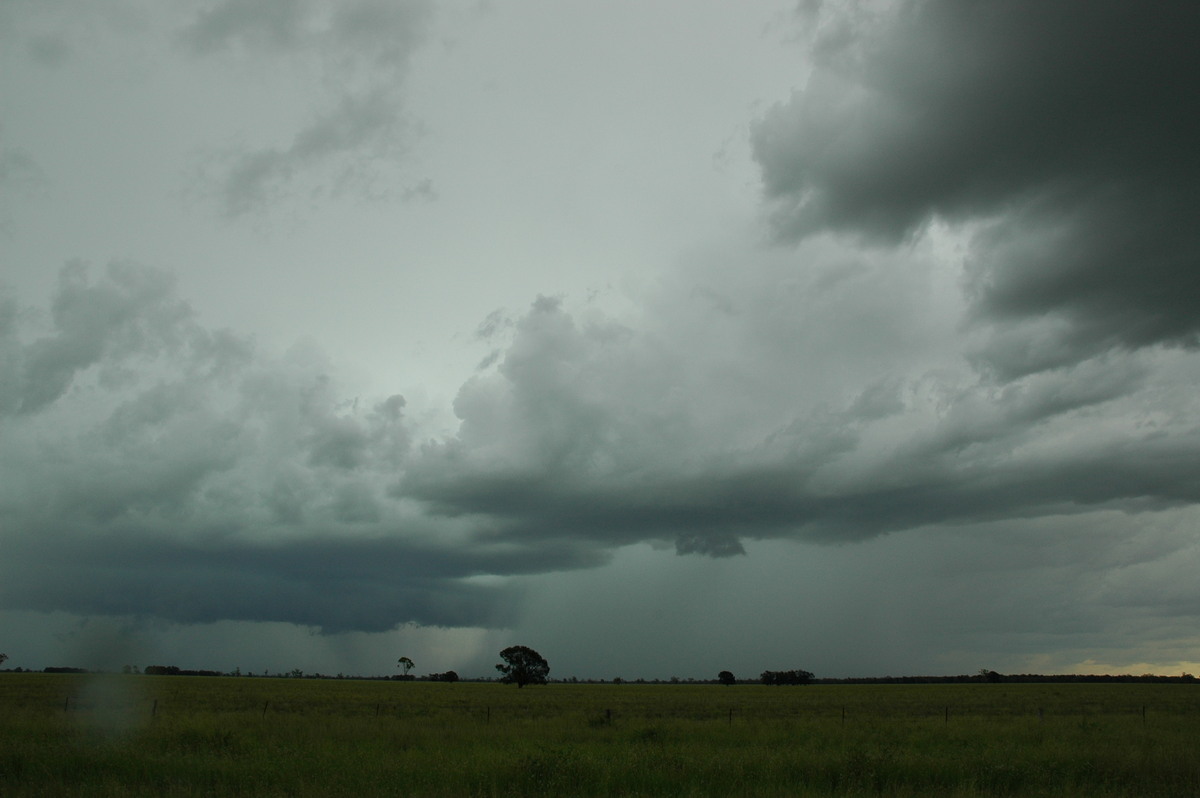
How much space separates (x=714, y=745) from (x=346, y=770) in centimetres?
1359

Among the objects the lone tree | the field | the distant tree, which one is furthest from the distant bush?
the field

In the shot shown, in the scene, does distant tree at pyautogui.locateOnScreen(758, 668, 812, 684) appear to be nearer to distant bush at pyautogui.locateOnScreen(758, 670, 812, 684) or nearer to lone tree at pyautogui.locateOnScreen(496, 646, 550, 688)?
distant bush at pyautogui.locateOnScreen(758, 670, 812, 684)

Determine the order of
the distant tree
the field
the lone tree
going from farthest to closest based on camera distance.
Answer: the distant tree < the lone tree < the field

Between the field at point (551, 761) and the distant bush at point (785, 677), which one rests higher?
the field at point (551, 761)

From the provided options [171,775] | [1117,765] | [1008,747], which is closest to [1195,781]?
[1117,765]

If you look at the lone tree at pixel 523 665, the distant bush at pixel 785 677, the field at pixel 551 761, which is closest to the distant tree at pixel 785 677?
the distant bush at pixel 785 677

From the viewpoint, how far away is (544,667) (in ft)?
405

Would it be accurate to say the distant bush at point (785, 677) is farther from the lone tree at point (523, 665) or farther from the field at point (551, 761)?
the field at point (551, 761)

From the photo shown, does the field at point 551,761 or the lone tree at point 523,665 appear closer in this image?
the field at point 551,761

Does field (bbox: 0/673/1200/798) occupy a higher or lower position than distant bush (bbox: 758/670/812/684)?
higher

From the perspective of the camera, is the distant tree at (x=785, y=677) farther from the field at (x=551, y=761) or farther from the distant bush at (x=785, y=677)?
the field at (x=551, y=761)

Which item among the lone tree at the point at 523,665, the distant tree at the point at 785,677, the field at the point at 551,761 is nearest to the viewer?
the field at the point at 551,761

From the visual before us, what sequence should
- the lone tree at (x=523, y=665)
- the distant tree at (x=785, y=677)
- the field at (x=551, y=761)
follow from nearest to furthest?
the field at (x=551, y=761) → the lone tree at (x=523, y=665) → the distant tree at (x=785, y=677)

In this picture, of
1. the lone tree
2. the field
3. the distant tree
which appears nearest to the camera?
the field
